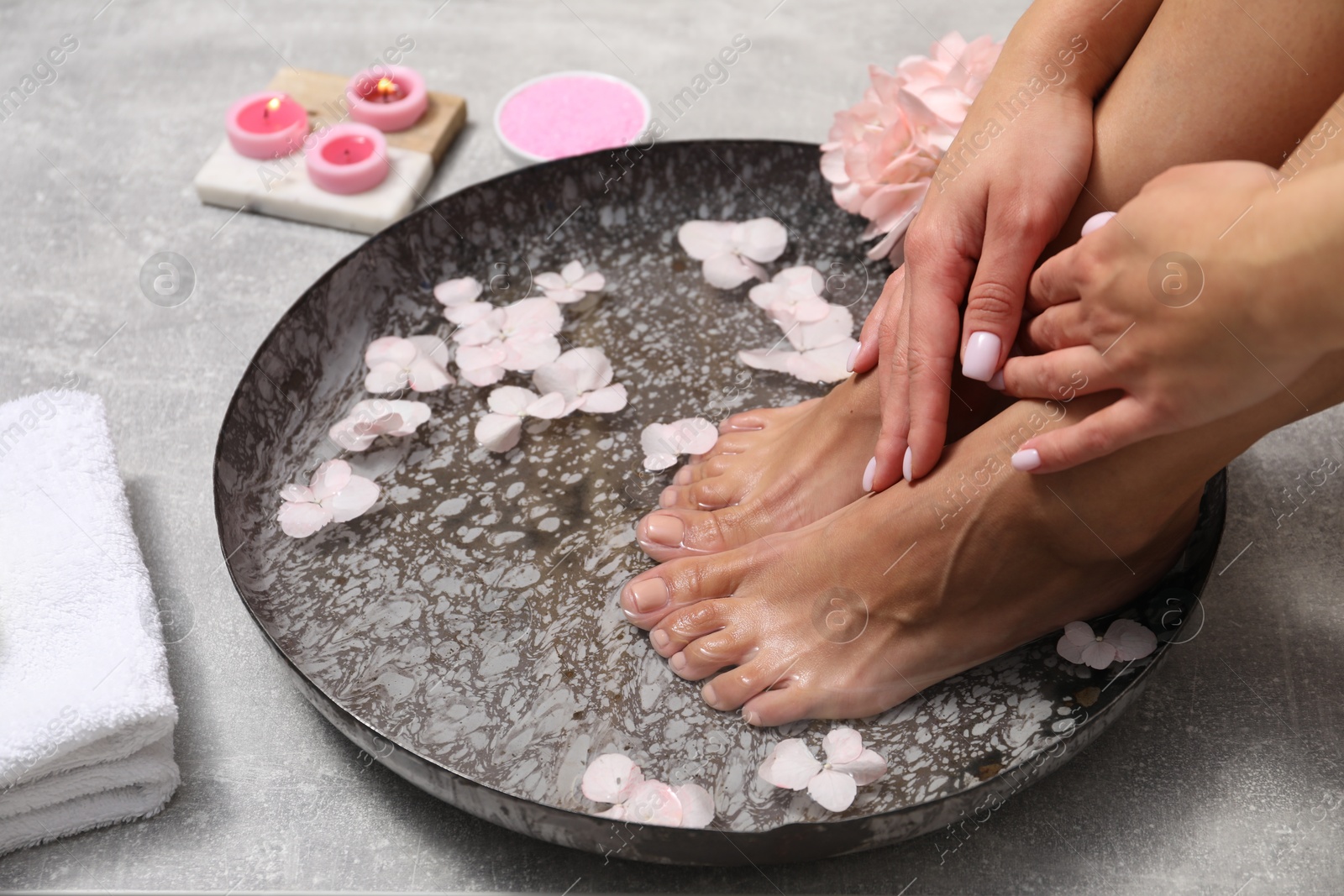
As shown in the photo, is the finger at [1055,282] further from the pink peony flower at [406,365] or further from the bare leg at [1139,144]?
the pink peony flower at [406,365]

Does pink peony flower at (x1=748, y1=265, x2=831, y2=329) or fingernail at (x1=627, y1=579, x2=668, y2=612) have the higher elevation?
pink peony flower at (x1=748, y1=265, x2=831, y2=329)

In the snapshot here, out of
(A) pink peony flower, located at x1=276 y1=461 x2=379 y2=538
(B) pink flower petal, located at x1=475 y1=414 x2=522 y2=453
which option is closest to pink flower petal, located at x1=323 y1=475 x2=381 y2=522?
(A) pink peony flower, located at x1=276 y1=461 x2=379 y2=538

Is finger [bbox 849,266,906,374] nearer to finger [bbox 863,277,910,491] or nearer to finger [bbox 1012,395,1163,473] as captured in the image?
finger [bbox 863,277,910,491]

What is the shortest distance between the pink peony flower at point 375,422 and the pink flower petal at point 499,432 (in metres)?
0.06

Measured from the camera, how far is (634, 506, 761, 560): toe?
3.10 ft

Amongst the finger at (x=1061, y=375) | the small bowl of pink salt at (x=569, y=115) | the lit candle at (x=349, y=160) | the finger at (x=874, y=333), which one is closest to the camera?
the finger at (x=1061, y=375)

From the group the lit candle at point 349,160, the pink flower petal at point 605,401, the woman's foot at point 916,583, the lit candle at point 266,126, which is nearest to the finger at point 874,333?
the woman's foot at point 916,583

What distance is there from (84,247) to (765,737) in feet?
3.49

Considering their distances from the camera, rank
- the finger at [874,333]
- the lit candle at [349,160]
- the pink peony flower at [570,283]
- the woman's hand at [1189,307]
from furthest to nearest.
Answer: the lit candle at [349,160], the pink peony flower at [570,283], the finger at [874,333], the woman's hand at [1189,307]

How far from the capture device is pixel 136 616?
863 millimetres

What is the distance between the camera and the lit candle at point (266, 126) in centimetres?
139

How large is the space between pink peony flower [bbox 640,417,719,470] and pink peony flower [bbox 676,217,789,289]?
0.65 feet

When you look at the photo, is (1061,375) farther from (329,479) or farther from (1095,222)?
(329,479)

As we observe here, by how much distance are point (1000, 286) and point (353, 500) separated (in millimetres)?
581
